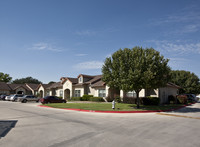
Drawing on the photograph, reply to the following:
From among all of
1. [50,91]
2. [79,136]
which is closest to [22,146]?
[79,136]

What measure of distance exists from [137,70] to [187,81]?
4452 cm

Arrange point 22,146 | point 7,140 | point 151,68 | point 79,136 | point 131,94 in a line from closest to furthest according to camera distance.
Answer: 1. point 22,146
2. point 7,140
3. point 79,136
4. point 151,68
5. point 131,94

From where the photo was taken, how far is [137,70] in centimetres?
1800

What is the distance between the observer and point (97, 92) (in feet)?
115

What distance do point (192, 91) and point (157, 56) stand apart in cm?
4400

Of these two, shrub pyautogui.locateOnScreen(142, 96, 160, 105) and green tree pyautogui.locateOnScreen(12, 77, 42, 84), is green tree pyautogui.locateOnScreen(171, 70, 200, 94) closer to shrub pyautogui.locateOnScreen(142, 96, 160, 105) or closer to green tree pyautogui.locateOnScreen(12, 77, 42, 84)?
shrub pyautogui.locateOnScreen(142, 96, 160, 105)

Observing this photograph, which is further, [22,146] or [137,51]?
[137,51]

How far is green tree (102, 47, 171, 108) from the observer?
18.1 meters

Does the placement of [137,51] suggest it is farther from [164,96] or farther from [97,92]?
[97,92]

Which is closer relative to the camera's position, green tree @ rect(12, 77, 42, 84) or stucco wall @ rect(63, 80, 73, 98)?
stucco wall @ rect(63, 80, 73, 98)

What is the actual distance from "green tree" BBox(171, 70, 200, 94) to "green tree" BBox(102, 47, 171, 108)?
39716mm

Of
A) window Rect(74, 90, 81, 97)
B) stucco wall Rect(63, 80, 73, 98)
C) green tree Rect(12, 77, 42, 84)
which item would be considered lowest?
window Rect(74, 90, 81, 97)

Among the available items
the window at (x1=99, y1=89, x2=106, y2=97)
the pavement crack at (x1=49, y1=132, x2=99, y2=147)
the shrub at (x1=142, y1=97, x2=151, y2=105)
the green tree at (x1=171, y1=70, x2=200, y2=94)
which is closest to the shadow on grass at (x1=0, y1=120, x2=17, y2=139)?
the pavement crack at (x1=49, y1=132, x2=99, y2=147)

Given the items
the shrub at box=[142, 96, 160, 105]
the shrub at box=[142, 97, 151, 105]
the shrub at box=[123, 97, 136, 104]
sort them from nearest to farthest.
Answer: the shrub at box=[142, 96, 160, 105] < the shrub at box=[142, 97, 151, 105] < the shrub at box=[123, 97, 136, 104]
